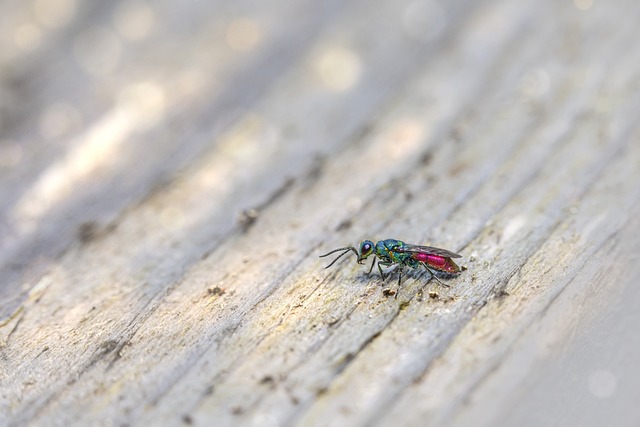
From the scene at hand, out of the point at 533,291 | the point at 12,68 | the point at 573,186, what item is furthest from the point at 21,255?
the point at 573,186

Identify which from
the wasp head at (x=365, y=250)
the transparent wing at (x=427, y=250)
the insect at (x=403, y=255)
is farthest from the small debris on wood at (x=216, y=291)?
the transparent wing at (x=427, y=250)

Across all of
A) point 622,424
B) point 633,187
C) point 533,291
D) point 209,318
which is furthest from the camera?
point 633,187

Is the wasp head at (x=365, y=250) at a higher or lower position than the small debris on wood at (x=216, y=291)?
lower

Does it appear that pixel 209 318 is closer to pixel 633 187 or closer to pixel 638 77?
pixel 633 187

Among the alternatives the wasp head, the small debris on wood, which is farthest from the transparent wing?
the small debris on wood

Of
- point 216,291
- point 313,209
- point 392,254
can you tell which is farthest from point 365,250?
point 216,291

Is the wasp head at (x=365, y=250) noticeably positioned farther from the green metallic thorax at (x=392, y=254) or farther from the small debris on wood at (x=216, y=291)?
the small debris on wood at (x=216, y=291)

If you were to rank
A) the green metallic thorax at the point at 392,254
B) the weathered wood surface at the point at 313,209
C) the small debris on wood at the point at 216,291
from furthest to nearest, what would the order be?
1. the green metallic thorax at the point at 392,254
2. the small debris on wood at the point at 216,291
3. the weathered wood surface at the point at 313,209

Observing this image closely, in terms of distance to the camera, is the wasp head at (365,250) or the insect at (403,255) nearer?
the insect at (403,255)
